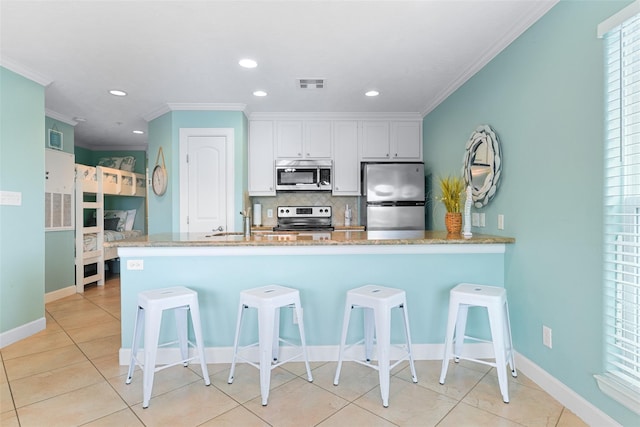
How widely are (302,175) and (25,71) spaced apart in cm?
294

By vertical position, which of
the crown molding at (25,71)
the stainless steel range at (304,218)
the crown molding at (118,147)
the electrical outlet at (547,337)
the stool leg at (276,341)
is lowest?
the stool leg at (276,341)

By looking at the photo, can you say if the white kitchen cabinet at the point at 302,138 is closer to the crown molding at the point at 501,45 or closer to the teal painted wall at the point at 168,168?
the teal painted wall at the point at 168,168

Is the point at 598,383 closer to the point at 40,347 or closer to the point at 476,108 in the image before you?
the point at 476,108

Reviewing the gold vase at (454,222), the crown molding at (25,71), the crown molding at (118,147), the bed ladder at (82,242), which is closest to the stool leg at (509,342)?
the gold vase at (454,222)

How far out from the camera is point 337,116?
448 cm

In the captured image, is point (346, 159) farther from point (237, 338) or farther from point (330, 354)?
point (237, 338)

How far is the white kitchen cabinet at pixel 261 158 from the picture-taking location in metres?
4.49

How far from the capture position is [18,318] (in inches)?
120

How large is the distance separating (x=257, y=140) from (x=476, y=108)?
2697 millimetres

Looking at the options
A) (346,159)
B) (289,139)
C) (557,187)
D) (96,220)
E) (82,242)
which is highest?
(289,139)

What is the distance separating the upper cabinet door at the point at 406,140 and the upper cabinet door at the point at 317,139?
2.91 ft

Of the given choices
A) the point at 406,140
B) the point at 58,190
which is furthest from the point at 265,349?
the point at 58,190

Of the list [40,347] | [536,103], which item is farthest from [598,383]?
[40,347]

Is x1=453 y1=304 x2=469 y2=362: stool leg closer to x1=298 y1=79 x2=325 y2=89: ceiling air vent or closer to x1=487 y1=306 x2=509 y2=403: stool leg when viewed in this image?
x1=487 y1=306 x2=509 y2=403: stool leg
